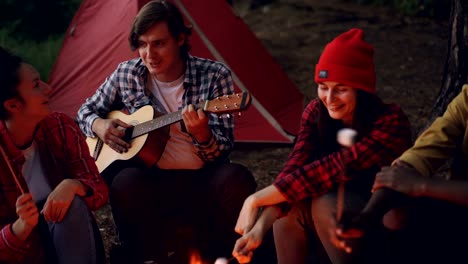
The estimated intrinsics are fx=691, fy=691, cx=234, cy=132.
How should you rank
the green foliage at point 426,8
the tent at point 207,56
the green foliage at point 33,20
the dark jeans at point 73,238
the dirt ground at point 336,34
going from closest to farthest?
the dark jeans at point 73,238
the tent at point 207,56
the dirt ground at point 336,34
the green foliage at point 33,20
the green foliage at point 426,8

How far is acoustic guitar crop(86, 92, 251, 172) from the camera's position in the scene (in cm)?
309

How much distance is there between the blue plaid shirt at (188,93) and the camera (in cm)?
335

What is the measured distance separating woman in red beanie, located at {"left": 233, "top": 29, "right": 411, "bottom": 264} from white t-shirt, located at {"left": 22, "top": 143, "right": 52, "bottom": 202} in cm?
86

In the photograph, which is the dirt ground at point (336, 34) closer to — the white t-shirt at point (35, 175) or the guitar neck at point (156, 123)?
the guitar neck at point (156, 123)

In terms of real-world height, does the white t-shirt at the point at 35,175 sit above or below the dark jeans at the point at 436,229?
above

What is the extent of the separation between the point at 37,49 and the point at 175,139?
4.45m

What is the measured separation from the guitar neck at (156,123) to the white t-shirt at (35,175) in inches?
23.7

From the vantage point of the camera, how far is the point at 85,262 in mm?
2744

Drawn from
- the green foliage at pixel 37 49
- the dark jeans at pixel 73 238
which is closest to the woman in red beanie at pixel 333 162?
the dark jeans at pixel 73 238

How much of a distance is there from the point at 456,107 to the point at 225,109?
3.24ft

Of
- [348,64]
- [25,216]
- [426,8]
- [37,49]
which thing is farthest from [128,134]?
[426,8]

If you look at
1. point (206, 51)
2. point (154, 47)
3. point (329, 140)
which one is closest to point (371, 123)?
point (329, 140)

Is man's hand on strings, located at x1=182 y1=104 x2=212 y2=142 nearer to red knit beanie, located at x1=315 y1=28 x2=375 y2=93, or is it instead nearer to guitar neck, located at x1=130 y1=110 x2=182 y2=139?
guitar neck, located at x1=130 y1=110 x2=182 y2=139

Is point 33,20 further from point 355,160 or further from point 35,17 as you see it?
point 355,160
